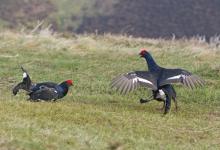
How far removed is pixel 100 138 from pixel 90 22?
40.9 metres

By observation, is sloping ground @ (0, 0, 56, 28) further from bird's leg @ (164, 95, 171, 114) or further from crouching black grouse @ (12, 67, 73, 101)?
bird's leg @ (164, 95, 171, 114)

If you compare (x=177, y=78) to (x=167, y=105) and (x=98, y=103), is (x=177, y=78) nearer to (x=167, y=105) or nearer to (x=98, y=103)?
(x=167, y=105)

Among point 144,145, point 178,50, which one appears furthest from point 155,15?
point 144,145

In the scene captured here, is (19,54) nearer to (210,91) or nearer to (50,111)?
(210,91)

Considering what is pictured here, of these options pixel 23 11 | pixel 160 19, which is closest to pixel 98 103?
pixel 160 19

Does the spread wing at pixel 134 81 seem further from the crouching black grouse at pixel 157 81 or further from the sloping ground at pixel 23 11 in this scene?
the sloping ground at pixel 23 11

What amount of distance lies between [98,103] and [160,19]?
3700cm

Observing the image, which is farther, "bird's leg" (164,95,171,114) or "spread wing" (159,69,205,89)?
"bird's leg" (164,95,171,114)

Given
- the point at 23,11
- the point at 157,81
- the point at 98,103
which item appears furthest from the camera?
the point at 23,11

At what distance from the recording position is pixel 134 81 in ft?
44.5

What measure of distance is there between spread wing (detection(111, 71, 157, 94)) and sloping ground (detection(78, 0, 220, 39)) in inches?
1319

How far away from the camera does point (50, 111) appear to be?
41.0 feet

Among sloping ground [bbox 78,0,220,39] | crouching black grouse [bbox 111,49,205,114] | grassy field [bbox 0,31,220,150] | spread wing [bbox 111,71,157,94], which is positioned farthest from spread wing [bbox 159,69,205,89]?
sloping ground [bbox 78,0,220,39]

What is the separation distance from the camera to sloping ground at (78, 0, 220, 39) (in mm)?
49000
